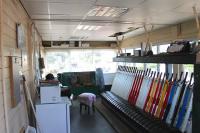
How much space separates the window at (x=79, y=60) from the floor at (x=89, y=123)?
314 centimetres

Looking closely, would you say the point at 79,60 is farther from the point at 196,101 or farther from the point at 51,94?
the point at 196,101

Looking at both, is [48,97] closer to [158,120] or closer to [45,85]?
[45,85]

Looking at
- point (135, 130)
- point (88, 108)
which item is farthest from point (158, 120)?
point (88, 108)

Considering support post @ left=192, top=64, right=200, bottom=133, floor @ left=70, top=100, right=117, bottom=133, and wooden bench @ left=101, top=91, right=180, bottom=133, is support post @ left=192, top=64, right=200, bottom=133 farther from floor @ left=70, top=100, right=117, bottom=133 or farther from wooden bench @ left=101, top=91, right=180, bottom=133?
floor @ left=70, top=100, right=117, bottom=133

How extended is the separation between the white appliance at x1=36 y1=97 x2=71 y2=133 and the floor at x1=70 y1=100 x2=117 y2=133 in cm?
101

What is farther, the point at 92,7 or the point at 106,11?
the point at 106,11

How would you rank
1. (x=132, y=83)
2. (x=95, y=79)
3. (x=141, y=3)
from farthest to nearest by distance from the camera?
(x=95, y=79)
(x=132, y=83)
(x=141, y=3)

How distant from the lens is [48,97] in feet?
11.6

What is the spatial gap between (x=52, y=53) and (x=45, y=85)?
17.9 feet

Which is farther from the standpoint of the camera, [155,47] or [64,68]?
[64,68]

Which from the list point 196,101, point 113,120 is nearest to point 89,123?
point 113,120

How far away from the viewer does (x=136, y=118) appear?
4.29m

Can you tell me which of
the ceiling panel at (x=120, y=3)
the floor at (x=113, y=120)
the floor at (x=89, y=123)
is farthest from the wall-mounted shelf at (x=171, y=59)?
the floor at (x=89, y=123)

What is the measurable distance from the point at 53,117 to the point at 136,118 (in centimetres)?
170
